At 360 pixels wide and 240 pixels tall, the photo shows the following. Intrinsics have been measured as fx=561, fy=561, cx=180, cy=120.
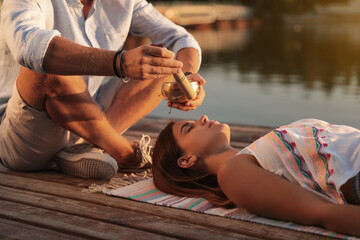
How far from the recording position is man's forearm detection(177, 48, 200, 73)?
316cm

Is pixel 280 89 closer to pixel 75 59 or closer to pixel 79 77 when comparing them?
pixel 79 77

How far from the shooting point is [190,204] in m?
2.38

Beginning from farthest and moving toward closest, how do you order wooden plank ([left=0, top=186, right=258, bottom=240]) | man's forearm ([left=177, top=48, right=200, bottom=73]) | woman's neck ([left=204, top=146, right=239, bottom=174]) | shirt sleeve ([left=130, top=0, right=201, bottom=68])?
shirt sleeve ([left=130, top=0, right=201, bottom=68]), man's forearm ([left=177, top=48, right=200, bottom=73]), woman's neck ([left=204, top=146, right=239, bottom=174]), wooden plank ([left=0, top=186, right=258, bottom=240])

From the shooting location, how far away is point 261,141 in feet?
7.43

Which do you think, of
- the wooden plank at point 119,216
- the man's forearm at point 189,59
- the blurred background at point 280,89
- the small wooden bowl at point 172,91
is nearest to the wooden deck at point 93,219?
the wooden plank at point 119,216

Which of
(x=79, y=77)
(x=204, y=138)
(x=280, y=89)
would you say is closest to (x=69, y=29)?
(x=79, y=77)

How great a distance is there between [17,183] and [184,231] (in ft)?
3.60

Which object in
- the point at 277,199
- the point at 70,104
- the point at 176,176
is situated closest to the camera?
the point at 277,199

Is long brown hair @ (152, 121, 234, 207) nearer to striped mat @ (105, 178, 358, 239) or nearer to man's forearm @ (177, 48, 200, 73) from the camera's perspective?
striped mat @ (105, 178, 358, 239)

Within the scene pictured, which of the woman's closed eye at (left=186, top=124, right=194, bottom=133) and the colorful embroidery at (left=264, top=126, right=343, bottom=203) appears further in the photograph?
the woman's closed eye at (left=186, top=124, right=194, bottom=133)

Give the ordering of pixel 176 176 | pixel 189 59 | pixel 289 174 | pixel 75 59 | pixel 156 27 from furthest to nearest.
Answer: pixel 156 27 < pixel 189 59 < pixel 176 176 < pixel 75 59 < pixel 289 174

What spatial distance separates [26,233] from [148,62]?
2.63 feet

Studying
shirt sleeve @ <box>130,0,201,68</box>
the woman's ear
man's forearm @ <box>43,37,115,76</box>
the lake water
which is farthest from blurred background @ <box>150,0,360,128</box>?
man's forearm @ <box>43,37,115,76</box>

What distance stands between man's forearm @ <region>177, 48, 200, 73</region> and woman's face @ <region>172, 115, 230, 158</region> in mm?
630
